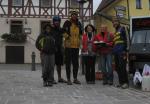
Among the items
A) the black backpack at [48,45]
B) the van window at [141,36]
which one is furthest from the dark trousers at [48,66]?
the van window at [141,36]

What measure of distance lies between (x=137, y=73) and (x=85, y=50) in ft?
5.85

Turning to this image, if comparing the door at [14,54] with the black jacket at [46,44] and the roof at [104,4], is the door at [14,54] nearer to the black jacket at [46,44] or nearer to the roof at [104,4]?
the roof at [104,4]

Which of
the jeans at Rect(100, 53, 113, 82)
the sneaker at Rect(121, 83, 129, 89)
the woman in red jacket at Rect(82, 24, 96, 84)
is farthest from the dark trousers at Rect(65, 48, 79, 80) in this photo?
the sneaker at Rect(121, 83, 129, 89)

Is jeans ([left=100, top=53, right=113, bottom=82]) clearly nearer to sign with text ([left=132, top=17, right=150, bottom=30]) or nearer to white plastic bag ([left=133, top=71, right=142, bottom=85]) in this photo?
white plastic bag ([left=133, top=71, right=142, bottom=85])

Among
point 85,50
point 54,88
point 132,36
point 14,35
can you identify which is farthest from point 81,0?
point 14,35

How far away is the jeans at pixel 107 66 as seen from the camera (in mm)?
14664

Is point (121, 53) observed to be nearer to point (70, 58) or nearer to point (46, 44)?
point (70, 58)

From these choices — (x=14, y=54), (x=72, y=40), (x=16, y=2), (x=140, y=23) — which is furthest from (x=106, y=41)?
(x=16, y=2)

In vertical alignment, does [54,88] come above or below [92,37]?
below

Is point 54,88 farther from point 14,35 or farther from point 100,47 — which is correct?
point 14,35

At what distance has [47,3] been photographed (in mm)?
47906

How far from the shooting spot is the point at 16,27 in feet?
155

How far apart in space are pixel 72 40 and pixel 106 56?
1.13 metres

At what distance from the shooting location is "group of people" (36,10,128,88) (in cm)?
1398
